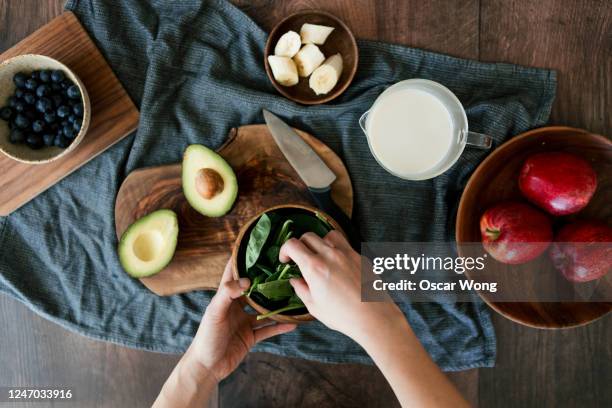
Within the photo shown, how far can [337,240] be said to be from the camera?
82cm

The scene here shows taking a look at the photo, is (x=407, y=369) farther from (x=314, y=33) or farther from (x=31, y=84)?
(x=31, y=84)

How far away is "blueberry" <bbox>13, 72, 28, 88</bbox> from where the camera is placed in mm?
961

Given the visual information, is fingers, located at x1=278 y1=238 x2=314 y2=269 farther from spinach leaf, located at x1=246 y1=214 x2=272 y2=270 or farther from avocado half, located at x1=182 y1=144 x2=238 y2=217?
avocado half, located at x1=182 y1=144 x2=238 y2=217

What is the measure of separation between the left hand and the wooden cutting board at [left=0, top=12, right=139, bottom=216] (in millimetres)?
362

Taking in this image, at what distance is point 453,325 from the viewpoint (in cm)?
99

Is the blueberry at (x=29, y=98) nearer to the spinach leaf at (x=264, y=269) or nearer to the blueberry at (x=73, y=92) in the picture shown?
the blueberry at (x=73, y=92)

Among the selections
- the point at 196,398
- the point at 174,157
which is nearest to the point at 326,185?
the point at 174,157

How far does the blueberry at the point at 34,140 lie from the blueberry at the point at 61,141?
0.08 feet

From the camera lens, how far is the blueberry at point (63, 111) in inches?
37.6

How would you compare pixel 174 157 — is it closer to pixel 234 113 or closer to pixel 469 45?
pixel 234 113

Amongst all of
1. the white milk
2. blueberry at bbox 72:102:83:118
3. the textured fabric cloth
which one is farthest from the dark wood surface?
blueberry at bbox 72:102:83:118

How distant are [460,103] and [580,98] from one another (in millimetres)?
251

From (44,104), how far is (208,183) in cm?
33

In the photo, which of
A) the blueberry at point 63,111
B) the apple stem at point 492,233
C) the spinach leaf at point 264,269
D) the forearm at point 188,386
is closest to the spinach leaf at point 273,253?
the spinach leaf at point 264,269
